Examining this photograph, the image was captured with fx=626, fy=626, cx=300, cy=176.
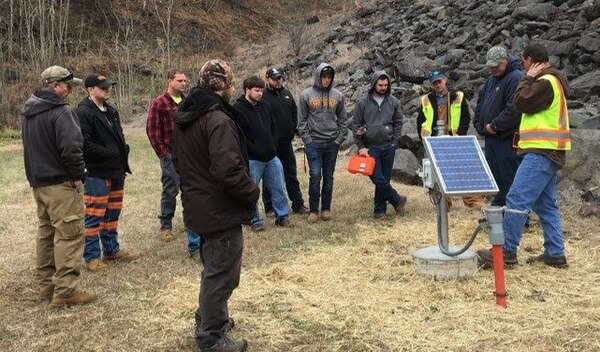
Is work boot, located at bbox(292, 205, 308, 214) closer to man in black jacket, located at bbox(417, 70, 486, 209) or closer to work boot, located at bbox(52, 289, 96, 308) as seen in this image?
man in black jacket, located at bbox(417, 70, 486, 209)

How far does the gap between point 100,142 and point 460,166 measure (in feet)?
11.5

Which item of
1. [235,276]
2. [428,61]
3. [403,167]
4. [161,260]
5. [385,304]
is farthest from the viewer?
[428,61]

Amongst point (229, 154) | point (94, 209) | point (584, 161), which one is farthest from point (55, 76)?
point (584, 161)

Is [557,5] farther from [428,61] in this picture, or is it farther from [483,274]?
[483,274]

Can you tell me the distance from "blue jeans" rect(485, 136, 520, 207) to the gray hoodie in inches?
74.5

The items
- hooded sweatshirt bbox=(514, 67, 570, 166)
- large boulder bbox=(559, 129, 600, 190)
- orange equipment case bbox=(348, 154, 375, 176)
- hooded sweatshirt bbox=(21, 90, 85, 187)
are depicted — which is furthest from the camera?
large boulder bbox=(559, 129, 600, 190)

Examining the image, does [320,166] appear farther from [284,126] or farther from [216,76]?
[216,76]

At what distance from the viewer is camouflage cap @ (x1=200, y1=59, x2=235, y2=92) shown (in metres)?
4.07

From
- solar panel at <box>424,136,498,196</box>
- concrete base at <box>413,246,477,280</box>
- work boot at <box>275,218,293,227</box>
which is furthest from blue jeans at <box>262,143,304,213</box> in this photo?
concrete base at <box>413,246,477,280</box>

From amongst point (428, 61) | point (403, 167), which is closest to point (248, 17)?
point (428, 61)

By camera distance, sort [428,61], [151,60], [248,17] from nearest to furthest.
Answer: [428,61] < [151,60] < [248,17]

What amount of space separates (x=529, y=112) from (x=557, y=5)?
1245 cm

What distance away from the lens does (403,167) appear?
1080 cm

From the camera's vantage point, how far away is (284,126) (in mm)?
8203
